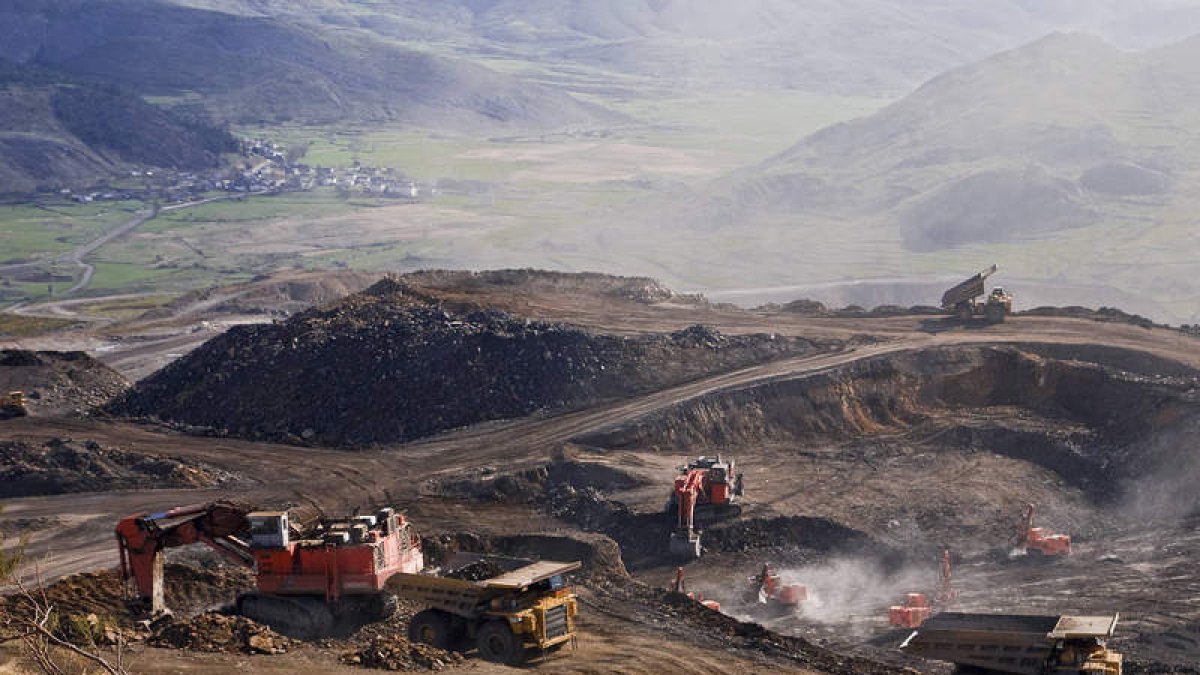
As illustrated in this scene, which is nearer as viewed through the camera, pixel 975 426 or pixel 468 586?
pixel 468 586

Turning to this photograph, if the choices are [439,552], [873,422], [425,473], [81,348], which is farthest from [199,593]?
[81,348]

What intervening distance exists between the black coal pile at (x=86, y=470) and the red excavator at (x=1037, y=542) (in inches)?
917

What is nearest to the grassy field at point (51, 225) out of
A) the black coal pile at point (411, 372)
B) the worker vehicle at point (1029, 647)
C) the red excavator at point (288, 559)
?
the black coal pile at point (411, 372)

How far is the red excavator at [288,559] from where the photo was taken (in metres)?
28.2

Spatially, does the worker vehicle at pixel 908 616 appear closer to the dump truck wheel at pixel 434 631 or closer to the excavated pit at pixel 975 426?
the excavated pit at pixel 975 426

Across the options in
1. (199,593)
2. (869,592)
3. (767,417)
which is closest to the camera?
(199,593)

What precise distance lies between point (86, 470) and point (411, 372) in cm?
1178

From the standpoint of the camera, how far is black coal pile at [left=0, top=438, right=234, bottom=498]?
140 ft

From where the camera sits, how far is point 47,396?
55094mm

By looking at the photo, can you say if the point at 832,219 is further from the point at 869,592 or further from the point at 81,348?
the point at 869,592

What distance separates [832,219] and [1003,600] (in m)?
86.4

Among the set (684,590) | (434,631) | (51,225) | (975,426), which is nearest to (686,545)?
(684,590)

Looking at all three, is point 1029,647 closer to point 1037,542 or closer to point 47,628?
point 47,628

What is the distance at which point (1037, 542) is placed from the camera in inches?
1586
